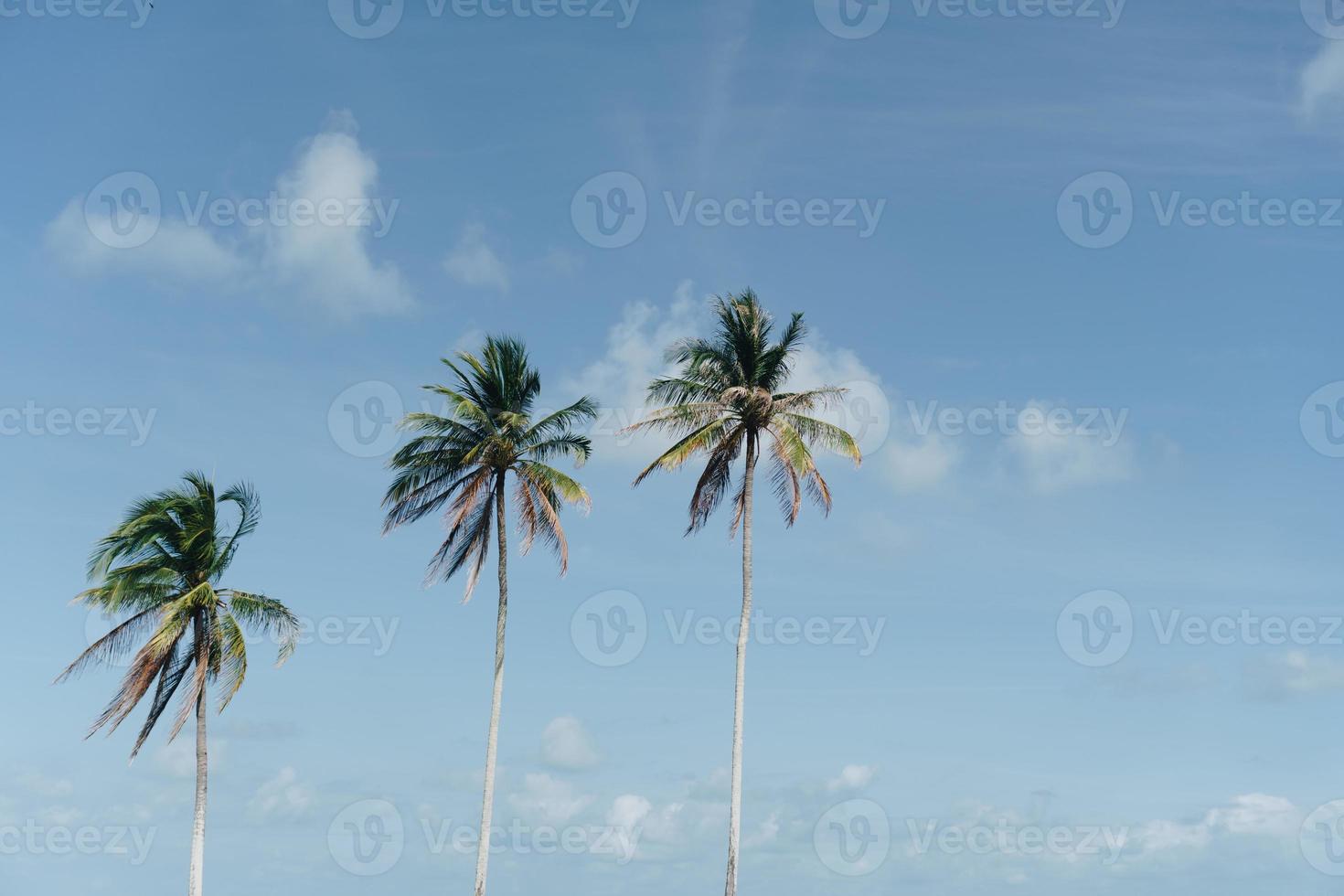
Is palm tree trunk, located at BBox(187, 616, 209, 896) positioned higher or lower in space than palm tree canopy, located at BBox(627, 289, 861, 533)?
lower

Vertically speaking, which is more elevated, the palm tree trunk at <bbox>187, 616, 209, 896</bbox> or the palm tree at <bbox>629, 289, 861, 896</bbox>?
the palm tree at <bbox>629, 289, 861, 896</bbox>

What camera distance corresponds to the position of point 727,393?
5209cm

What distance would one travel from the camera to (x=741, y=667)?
52.1 metres

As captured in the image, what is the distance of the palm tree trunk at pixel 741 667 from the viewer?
48.8 m

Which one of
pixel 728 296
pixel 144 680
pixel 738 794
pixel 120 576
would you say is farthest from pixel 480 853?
pixel 728 296

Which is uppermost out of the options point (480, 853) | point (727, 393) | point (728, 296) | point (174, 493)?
point (728, 296)

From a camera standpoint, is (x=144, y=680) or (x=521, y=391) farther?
(x=521, y=391)

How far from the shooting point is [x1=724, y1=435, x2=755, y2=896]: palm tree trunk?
48.8 metres

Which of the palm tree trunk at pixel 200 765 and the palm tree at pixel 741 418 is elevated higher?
the palm tree at pixel 741 418

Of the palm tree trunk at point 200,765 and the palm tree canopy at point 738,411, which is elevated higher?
the palm tree canopy at point 738,411

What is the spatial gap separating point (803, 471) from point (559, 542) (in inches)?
397

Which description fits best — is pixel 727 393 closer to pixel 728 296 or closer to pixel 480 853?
pixel 728 296

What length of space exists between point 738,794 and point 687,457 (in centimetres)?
1315

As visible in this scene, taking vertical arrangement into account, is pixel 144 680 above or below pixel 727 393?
below
